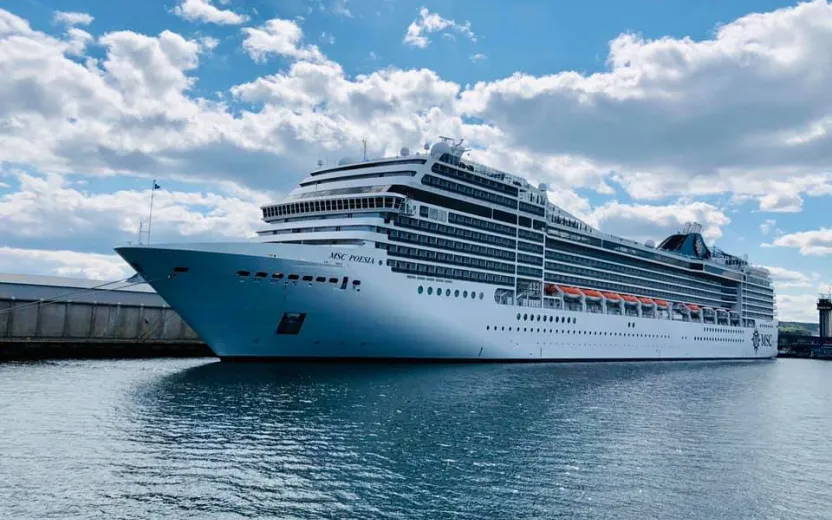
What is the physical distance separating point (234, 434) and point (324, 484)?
669cm

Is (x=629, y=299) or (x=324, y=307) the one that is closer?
(x=324, y=307)

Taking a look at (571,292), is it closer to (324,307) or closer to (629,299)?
(629,299)

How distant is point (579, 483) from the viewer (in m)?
18.8

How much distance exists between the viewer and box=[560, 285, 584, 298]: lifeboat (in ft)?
212

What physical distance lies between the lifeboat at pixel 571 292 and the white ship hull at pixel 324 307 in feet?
28.5

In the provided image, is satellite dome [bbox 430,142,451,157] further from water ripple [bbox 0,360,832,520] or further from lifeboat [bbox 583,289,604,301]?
lifeboat [bbox 583,289,604,301]

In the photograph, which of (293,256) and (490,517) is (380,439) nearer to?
(490,517)

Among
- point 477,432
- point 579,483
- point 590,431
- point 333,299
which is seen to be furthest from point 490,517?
point 333,299

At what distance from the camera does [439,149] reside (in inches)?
2119

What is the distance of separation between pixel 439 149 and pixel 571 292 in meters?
22.2

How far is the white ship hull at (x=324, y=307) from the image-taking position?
40125 mm

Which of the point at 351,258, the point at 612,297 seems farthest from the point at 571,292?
the point at 351,258

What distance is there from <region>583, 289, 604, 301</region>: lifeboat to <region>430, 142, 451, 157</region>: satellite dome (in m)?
23.9

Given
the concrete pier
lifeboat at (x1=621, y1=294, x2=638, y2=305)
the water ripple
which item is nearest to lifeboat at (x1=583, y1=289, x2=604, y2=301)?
lifeboat at (x1=621, y1=294, x2=638, y2=305)
